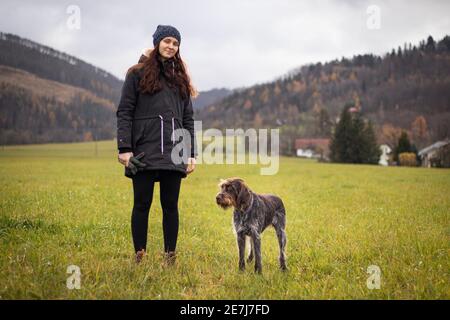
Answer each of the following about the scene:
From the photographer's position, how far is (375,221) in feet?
36.1

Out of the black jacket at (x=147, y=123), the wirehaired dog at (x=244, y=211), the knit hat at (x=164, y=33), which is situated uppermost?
the knit hat at (x=164, y=33)

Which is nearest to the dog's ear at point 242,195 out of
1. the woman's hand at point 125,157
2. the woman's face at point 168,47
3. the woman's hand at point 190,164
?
the woman's hand at point 190,164

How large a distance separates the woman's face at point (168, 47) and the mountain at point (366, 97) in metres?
127

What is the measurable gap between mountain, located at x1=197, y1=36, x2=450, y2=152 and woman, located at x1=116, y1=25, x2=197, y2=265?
Answer: 416 ft

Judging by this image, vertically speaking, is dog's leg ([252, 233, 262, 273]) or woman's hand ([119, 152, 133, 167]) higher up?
woman's hand ([119, 152, 133, 167])

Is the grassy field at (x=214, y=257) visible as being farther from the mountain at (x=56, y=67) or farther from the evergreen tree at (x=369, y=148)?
the mountain at (x=56, y=67)

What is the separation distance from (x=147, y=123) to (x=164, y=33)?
139 cm

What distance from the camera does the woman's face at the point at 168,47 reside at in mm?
5746

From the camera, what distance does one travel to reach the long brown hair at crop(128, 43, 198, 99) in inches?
223

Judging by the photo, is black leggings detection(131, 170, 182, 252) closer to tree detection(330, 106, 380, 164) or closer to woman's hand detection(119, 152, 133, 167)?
woman's hand detection(119, 152, 133, 167)

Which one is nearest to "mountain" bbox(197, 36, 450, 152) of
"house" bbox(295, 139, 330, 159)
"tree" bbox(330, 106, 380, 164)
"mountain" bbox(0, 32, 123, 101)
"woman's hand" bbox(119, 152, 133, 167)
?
"house" bbox(295, 139, 330, 159)

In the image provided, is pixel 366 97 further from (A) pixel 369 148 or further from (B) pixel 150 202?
(B) pixel 150 202
